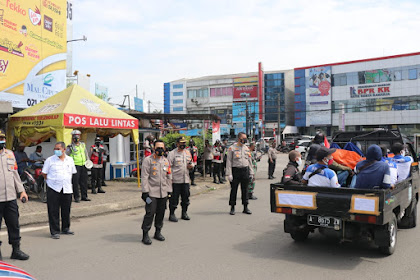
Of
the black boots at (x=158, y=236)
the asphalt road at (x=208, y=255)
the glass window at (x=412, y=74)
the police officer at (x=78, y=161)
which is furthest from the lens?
the glass window at (x=412, y=74)

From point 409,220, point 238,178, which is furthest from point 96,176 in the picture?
point 409,220


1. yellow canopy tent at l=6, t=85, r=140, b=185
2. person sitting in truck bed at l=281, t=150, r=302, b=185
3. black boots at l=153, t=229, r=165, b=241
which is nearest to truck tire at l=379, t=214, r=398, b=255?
person sitting in truck bed at l=281, t=150, r=302, b=185

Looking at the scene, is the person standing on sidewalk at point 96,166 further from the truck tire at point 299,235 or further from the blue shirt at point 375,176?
the blue shirt at point 375,176

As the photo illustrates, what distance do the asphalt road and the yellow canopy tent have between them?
306 centimetres

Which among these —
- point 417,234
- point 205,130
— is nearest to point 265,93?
point 205,130

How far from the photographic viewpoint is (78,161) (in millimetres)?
9047

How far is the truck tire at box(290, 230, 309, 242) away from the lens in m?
5.61

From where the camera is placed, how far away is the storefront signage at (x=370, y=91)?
52938 millimetres

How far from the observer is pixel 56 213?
6168 millimetres

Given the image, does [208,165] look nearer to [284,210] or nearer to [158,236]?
[158,236]

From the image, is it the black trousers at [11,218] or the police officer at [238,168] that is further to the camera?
the police officer at [238,168]

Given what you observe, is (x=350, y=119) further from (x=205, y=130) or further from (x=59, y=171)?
(x=59, y=171)

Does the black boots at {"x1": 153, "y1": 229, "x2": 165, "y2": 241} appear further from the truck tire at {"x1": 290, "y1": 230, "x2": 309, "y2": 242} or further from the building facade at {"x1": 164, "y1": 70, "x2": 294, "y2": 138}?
the building facade at {"x1": 164, "y1": 70, "x2": 294, "y2": 138}

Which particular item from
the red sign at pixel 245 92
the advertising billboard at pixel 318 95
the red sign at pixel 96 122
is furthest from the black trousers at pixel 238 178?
the red sign at pixel 245 92
